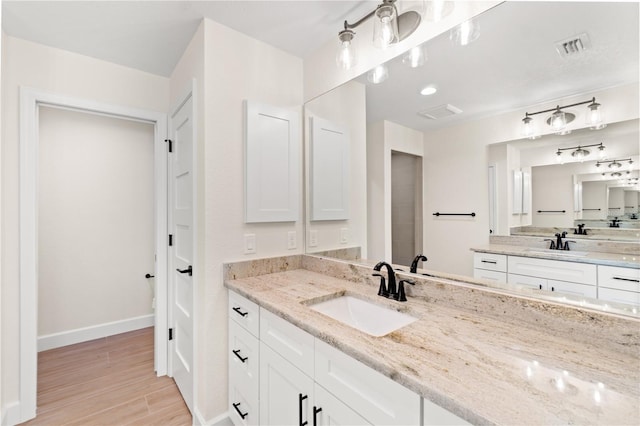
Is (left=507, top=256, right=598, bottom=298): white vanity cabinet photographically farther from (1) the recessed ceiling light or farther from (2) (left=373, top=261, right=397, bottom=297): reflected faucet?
(1) the recessed ceiling light

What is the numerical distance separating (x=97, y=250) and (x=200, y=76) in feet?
7.81

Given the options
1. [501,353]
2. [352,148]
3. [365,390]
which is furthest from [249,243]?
[501,353]

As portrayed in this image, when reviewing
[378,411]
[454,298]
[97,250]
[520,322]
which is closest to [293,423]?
[378,411]

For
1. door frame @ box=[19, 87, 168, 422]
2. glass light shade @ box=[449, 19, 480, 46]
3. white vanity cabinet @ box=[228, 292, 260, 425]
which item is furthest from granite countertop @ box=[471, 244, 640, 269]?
door frame @ box=[19, 87, 168, 422]

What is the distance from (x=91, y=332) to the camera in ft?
9.28

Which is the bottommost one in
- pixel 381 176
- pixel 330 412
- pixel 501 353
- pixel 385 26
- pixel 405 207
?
pixel 330 412

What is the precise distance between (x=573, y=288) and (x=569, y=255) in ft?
0.38

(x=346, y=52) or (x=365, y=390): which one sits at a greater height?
(x=346, y=52)

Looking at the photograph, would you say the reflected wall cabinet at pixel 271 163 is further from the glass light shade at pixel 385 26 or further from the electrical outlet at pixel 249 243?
the glass light shade at pixel 385 26

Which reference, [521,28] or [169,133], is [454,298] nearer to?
[521,28]

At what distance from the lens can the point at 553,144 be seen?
3.47ft

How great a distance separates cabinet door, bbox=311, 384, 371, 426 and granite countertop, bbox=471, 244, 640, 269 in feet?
2.77

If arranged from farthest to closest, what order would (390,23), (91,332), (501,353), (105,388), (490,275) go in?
(91,332) < (105,388) < (390,23) < (490,275) < (501,353)

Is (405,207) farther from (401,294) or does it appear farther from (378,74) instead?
(378,74)
